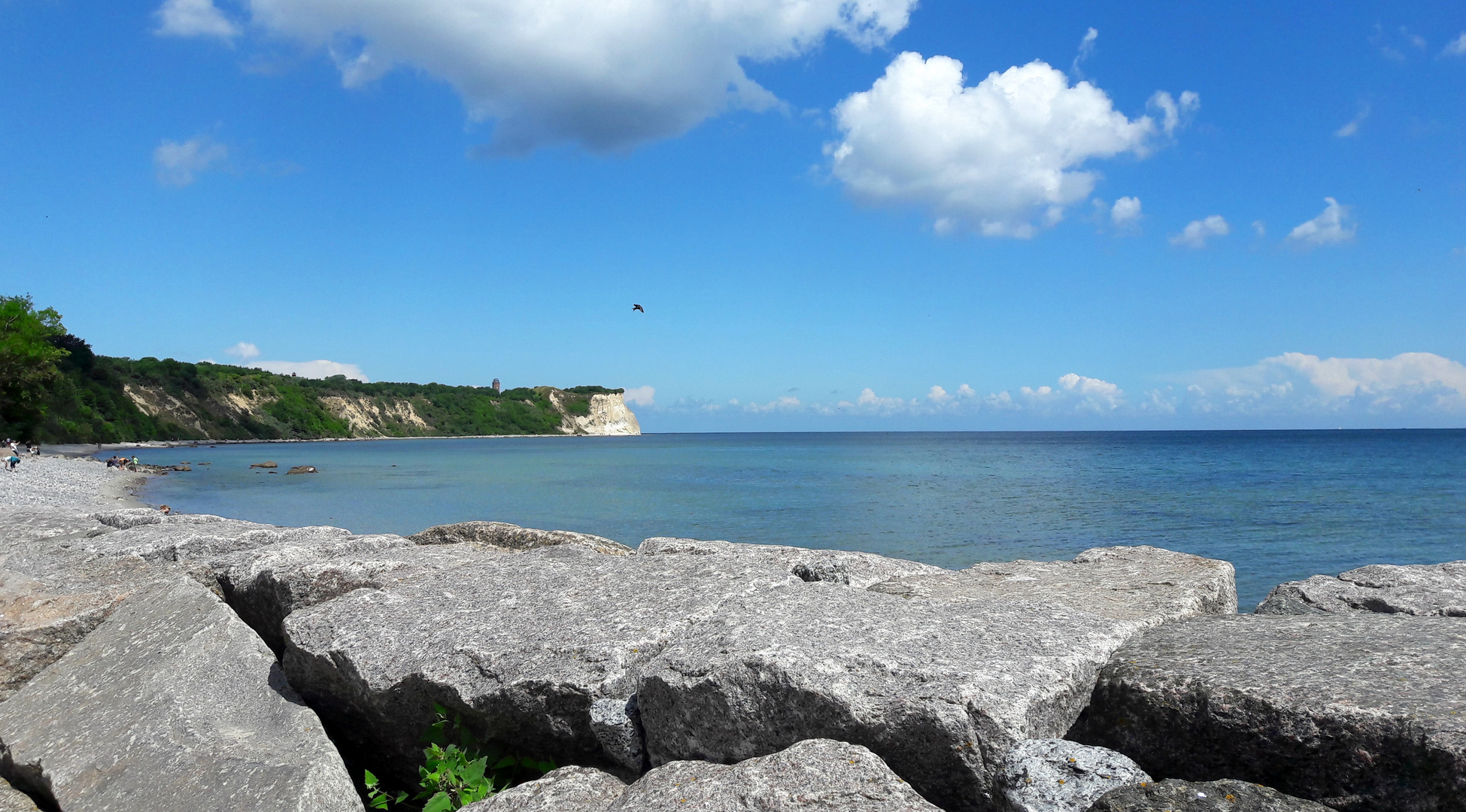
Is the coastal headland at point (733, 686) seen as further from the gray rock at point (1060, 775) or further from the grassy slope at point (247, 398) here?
the grassy slope at point (247, 398)

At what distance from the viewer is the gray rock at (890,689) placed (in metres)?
3.14

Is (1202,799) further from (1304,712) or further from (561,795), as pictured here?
(561,795)

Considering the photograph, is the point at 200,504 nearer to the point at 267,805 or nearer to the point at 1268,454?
the point at 267,805

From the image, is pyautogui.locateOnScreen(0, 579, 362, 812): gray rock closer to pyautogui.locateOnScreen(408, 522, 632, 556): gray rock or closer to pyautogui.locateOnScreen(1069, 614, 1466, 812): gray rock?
pyautogui.locateOnScreen(408, 522, 632, 556): gray rock

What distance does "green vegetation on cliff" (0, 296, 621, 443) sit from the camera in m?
56.2

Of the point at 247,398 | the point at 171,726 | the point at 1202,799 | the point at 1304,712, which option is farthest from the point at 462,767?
the point at 247,398

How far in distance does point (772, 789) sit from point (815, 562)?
338cm

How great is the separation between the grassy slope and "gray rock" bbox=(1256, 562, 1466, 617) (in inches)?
2896

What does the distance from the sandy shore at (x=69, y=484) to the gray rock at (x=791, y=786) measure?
20108 mm

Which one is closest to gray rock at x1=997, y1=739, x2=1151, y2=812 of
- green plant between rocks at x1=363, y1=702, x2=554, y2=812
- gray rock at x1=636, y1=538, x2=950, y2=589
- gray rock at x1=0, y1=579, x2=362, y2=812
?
green plant between rocks at x1=363, y1=702, x2=554, y2=812

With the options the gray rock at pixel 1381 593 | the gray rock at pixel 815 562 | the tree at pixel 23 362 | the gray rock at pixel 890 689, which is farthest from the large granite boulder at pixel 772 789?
the tree at pixel 23 362

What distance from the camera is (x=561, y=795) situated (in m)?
3.44

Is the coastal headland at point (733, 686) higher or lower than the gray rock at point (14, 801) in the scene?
higher

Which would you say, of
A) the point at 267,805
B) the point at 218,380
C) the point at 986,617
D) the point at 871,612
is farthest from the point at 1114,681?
the point at 218,380
